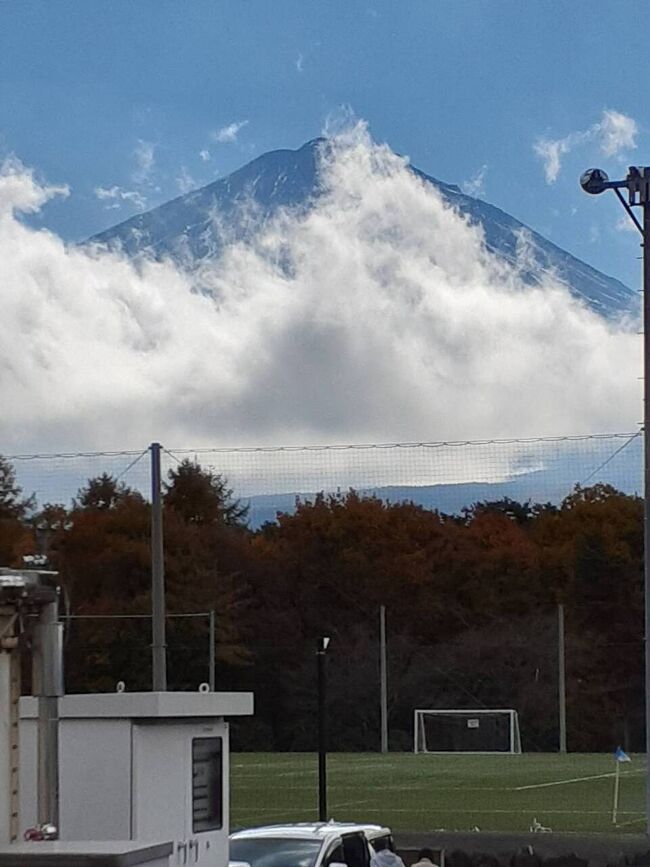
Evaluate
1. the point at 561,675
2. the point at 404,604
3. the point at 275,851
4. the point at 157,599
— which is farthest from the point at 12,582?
the point at 404,604

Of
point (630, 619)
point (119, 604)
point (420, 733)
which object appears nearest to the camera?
point (119, 604)

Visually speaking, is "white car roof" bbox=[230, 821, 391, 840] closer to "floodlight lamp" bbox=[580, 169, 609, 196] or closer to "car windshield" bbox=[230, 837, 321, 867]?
"car windshield" bbox=[230, 837, 321, 867]

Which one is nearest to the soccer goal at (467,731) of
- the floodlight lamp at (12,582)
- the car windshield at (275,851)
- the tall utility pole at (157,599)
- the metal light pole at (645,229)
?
the tall utility pole at (157,599)

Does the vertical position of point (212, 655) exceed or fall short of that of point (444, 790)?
it exceeds it

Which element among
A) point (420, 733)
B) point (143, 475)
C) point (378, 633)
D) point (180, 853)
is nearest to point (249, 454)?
point (143, 475)

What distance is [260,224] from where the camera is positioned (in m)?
49.2

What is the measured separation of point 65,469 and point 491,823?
13.6 meters

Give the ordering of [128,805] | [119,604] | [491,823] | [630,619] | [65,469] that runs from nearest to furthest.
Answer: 1. [128,805]
2. [491,823]
3. [65,469]
4. [119,604]
5. [630,619]

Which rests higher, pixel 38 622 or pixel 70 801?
pixel 38 622

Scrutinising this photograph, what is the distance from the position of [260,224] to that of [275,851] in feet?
122

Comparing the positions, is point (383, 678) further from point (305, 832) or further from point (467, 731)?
point (305, 832)

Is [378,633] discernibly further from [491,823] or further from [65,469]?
[491,823]

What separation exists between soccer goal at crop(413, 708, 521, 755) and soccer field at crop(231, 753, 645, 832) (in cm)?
63

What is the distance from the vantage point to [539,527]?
164 ft
